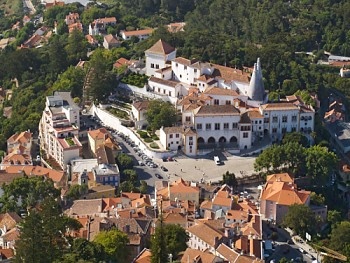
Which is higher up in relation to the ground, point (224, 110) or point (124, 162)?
point (224, 110)

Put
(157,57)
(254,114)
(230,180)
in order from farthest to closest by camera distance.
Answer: (157,57)
(254,114)
(230,180)

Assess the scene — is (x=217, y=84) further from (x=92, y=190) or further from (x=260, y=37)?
(x=260, y=37)

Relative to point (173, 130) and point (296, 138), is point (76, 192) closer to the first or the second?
point (173, 130)

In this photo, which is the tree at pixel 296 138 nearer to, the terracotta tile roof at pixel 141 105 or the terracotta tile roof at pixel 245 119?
the terracotta tile roof at pixel 245 119

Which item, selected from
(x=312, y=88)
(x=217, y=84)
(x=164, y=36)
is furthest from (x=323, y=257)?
(x=164, y=36)

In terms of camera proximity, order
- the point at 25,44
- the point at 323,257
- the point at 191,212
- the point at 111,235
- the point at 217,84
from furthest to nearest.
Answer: the point at 25,44 < the point at 217,84 < the point at 191,212 < the point at 323,257 < the point at 111,235

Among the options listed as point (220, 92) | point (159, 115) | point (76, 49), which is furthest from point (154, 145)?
point (76, 49)
